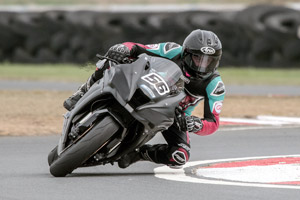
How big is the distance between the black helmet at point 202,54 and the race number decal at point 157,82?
0.72 meters

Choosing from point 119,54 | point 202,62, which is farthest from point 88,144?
point 202,62

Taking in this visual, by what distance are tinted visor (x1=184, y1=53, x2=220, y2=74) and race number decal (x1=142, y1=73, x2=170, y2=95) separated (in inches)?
28.3

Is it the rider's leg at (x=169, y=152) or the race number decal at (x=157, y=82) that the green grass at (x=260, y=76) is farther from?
the race number decal at (x=157, y=82)

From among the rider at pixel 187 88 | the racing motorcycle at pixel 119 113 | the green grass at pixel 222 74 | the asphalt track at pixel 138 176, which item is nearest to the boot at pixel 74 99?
the rider at pixel 187 88

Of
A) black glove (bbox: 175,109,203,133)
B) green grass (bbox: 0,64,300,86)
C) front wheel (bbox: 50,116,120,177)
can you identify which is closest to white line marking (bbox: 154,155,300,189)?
black glove (bbox: 175,109,203,133)

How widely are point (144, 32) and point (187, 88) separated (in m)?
15.1

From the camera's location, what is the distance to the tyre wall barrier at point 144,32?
2039cm

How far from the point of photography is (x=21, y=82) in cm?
2000

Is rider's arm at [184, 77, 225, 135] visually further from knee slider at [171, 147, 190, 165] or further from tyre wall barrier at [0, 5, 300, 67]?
tyre wall barrier at [0, 5, 300, 67]

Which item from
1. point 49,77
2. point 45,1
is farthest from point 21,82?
point 45,1

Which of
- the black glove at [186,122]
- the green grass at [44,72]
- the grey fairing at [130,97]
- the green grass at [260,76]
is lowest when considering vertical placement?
the green grass at [44,72]

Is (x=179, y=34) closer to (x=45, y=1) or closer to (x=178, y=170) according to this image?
(x=178, y=170)

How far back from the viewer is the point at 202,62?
677cm

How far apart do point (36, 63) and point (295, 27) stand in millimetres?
9157
